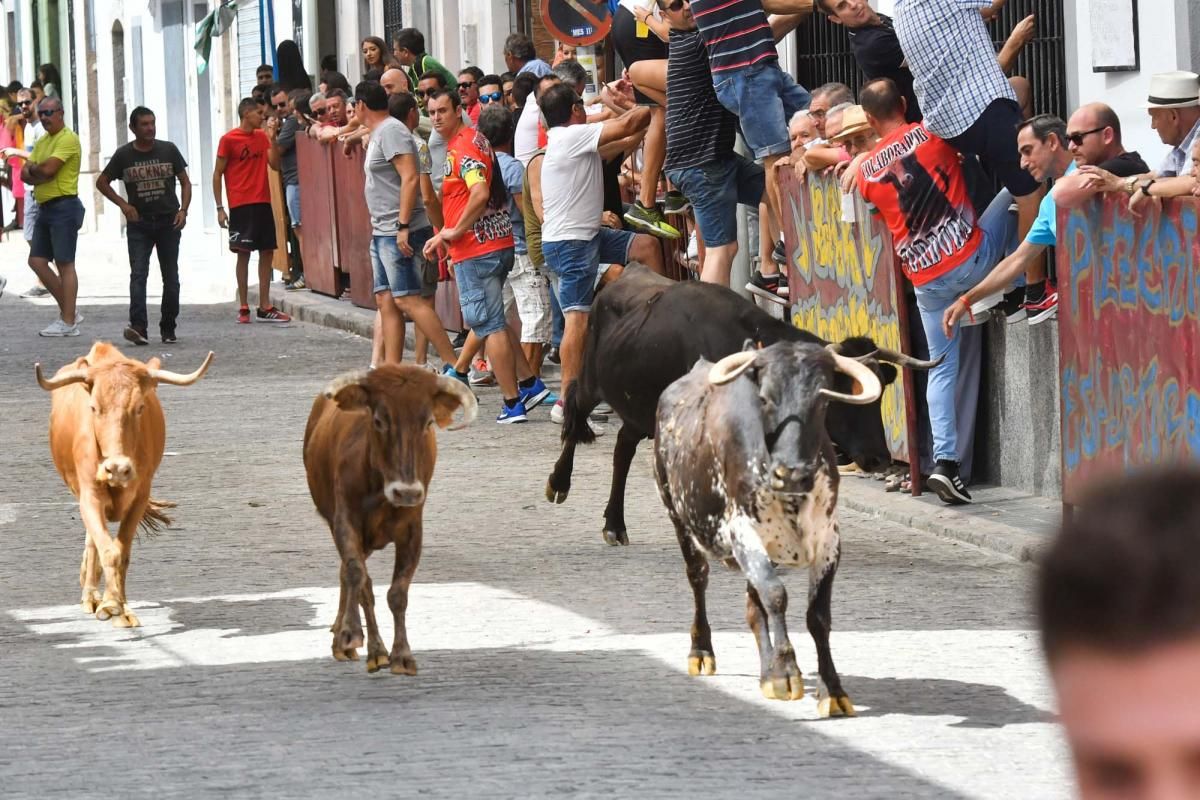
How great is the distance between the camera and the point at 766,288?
13711 millimetres

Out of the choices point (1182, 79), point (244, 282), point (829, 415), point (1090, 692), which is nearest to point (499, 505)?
point (829, 415)

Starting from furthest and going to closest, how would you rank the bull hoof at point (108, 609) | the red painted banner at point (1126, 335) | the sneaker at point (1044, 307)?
the sneaker at point (1044, 307) < the red painted banner at point (1126, 335) < the bull hoof at point (108, 609)

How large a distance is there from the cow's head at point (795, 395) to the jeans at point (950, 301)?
4.13 meters

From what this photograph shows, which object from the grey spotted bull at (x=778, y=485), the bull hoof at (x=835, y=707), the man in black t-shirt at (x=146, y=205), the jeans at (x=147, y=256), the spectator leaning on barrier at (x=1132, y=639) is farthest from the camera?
the jeans at (x=147, y=256)

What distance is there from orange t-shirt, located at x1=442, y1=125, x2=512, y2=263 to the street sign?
170 centimetres

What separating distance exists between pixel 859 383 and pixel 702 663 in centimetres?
110

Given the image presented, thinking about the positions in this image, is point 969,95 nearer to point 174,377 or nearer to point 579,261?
point 579,261

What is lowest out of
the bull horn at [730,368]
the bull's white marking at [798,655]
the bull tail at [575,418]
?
the bull's white marking at [798,655]

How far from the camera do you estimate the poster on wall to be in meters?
12.2

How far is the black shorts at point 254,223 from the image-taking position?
76.5 ft

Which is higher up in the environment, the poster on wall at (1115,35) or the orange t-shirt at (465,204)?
the poster on wall at (1115,35)

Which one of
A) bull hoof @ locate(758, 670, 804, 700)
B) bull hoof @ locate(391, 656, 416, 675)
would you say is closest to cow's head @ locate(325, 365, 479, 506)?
bull hoof @ locate(391, 656, 416, 675)

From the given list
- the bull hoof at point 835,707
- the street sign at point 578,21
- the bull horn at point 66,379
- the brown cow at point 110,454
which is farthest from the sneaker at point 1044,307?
the street sign at point 578,21

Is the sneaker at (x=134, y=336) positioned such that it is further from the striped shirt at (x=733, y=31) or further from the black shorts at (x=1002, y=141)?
the black shorts at (x=1002, y=141)
